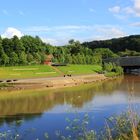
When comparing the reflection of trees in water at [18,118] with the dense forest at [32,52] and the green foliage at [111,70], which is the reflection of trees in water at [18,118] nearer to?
the dense forest at [32,52]

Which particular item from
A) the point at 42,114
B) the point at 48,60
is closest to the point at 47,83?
the point at 48,60

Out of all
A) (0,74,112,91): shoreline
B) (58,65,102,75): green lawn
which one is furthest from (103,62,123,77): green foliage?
(0,74,112,91): shoreline

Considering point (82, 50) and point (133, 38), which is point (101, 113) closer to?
point (82, 50)

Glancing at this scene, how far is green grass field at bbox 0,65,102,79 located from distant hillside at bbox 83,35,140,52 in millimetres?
67328

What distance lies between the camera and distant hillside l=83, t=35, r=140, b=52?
529 ft

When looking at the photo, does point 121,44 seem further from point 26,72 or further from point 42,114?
point 42,114

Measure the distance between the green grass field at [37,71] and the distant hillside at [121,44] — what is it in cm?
6733

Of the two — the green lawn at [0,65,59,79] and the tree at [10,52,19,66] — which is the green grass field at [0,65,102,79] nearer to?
the green lawn at [0,65,59,79]

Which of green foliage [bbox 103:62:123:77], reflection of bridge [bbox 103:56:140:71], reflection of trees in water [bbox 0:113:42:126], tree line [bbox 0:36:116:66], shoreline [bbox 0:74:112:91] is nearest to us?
reflection of trees in water [bbox 0:113:42:126]

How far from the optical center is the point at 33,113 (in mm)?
34531

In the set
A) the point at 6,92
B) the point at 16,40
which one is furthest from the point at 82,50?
the point at 6,92

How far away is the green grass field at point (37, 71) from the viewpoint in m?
73.8

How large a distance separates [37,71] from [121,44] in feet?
302

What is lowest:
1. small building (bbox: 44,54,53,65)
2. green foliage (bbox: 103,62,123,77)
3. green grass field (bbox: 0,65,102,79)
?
green foliage (bbox: 103,62,123,77)
